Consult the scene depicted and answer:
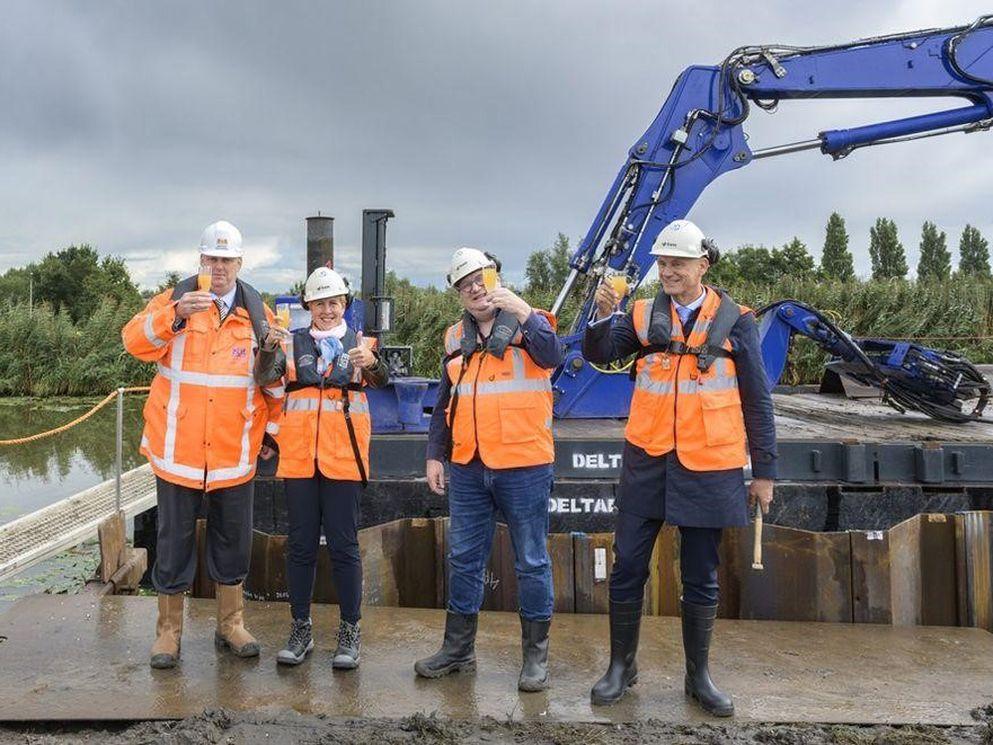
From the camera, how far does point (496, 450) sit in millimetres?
3789

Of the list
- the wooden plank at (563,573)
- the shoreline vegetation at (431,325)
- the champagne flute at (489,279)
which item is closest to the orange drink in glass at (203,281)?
the champagne flute at (489,279)

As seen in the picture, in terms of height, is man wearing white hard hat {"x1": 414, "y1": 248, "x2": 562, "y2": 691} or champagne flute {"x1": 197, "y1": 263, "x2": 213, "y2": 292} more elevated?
champagne flute {"x1": 197, "y1": 263, "x2": 213, "y2": 292}

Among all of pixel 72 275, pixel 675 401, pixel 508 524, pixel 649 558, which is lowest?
pixel 649 558

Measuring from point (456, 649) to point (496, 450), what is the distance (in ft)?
3.16

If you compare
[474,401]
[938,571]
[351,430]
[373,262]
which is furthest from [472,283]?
[938,571]

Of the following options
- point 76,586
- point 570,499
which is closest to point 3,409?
point 76,586

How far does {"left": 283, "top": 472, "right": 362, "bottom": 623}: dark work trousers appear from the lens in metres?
4.00

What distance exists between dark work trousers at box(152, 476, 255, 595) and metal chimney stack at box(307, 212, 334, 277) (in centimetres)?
289

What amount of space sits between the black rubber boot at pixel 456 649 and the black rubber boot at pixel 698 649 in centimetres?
97

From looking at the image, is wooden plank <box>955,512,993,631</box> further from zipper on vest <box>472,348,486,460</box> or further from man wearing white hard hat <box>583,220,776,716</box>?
zipper on vest <box>472,348,486,460</box>

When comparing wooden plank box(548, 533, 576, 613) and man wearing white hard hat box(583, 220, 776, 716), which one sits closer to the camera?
man wearing white hard hat box(583, 220, 776, 716)

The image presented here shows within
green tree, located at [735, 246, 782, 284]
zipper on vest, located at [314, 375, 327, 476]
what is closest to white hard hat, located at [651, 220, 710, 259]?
zipper on vest, located at [314, 375, 327, 476]

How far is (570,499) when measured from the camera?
6086 millimetres

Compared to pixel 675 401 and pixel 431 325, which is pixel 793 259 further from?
pixel 675 401
